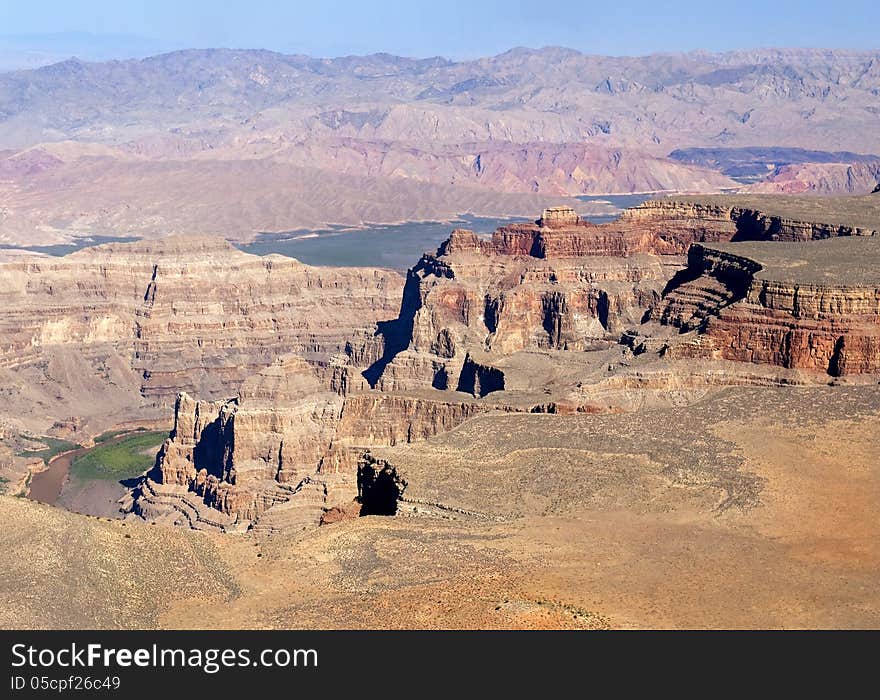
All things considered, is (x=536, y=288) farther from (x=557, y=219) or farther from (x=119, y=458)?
(x=119, y=458)

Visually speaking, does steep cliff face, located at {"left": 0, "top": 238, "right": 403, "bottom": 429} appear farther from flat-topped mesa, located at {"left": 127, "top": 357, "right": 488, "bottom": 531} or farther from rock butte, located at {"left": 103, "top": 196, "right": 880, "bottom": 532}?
flat-topped mesa, located at {"left": 127, "top": 357, "right": 488, "bottom": 531}

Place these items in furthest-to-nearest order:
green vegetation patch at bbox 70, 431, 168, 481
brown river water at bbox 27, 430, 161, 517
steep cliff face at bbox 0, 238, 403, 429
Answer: steep cliff face at bbox 0, 238, 403, 429 → green vegetation patch at bbox 70, 431, 168, 481 → brown river water at bbox 27, 430, 161, 517

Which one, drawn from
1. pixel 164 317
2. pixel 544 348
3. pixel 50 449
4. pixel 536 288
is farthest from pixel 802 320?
pixel 164 317

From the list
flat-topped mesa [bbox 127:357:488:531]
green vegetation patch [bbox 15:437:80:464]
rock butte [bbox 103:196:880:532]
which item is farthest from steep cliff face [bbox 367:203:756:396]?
green vegetation patch [bbox 15:437:80:464]

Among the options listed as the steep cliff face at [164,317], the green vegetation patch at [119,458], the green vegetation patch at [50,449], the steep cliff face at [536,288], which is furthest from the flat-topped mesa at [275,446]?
the steep cliff face at [164,317]

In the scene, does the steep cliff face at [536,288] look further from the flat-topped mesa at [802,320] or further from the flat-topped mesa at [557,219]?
the flat-topped mesa at [802,320]

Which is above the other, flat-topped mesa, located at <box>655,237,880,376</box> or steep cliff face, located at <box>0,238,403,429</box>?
flat-topped mesa, located at <box>655,237,880,376</box>

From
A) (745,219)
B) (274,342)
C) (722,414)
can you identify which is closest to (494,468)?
(722,414)
